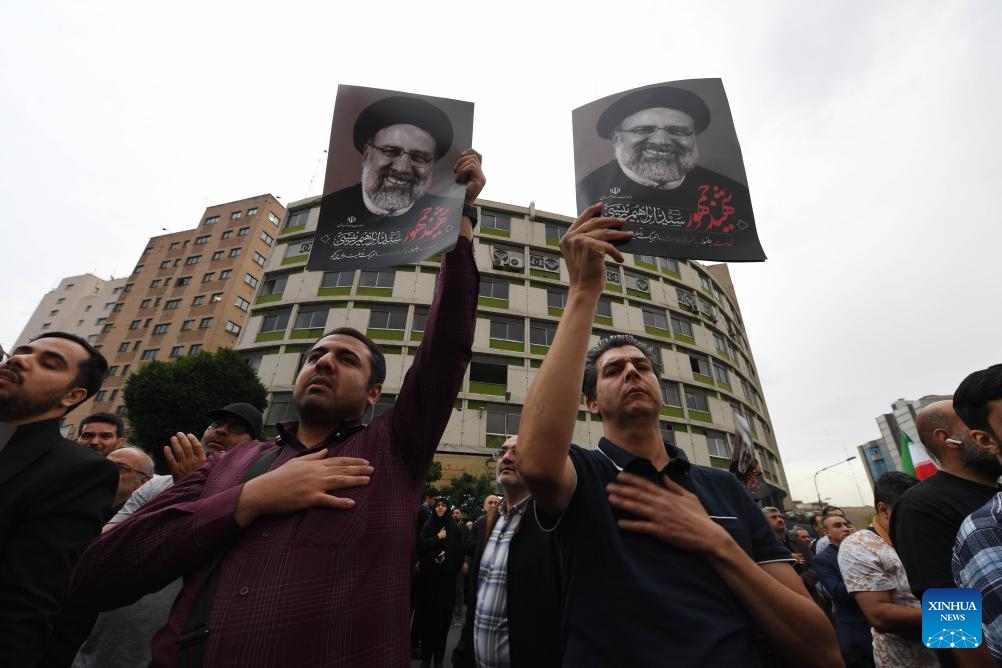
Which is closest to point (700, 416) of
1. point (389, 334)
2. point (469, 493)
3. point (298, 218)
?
point (469, 493)

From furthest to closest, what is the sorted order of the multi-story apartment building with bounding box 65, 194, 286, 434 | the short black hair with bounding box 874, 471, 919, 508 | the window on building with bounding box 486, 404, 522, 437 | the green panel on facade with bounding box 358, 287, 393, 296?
1. the multi-story apartment building with bounding box 65, 194, 286, 434
2. the green panel on facade with bounding box 358, 287, 393, 296
3. the window on building with bounding box 486, 404, 522, 437
4. the short black hair with bounding box 874, 471, 919, 508

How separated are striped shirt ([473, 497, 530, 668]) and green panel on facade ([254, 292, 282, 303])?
28622 mm

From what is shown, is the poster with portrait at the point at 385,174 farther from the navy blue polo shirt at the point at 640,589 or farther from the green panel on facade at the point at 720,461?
the green panel on facade at the point at 720,461

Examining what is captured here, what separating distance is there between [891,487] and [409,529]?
13.7 feet

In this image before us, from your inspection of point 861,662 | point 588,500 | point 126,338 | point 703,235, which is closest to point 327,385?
point 588,500

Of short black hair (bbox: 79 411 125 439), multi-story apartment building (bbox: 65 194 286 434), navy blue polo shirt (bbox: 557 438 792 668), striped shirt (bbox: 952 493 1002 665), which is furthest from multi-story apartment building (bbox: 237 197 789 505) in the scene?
navy blue polo shirt (bbox: 557 438 792 668)

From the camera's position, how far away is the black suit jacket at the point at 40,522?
1452 millimetres

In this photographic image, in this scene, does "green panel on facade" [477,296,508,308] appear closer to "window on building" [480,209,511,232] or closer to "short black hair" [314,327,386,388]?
"window on building" [480,209,511,232]

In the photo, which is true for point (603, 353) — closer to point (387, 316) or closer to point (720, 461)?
point (387, 316)

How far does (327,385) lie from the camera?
203 centimetres

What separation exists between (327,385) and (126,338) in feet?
152

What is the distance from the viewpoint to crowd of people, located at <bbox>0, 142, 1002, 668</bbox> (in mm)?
1296

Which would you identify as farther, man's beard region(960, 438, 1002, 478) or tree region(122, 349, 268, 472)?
tree region(122, 349, 268, 472)

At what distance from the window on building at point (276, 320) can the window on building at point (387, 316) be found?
17.5 ft
